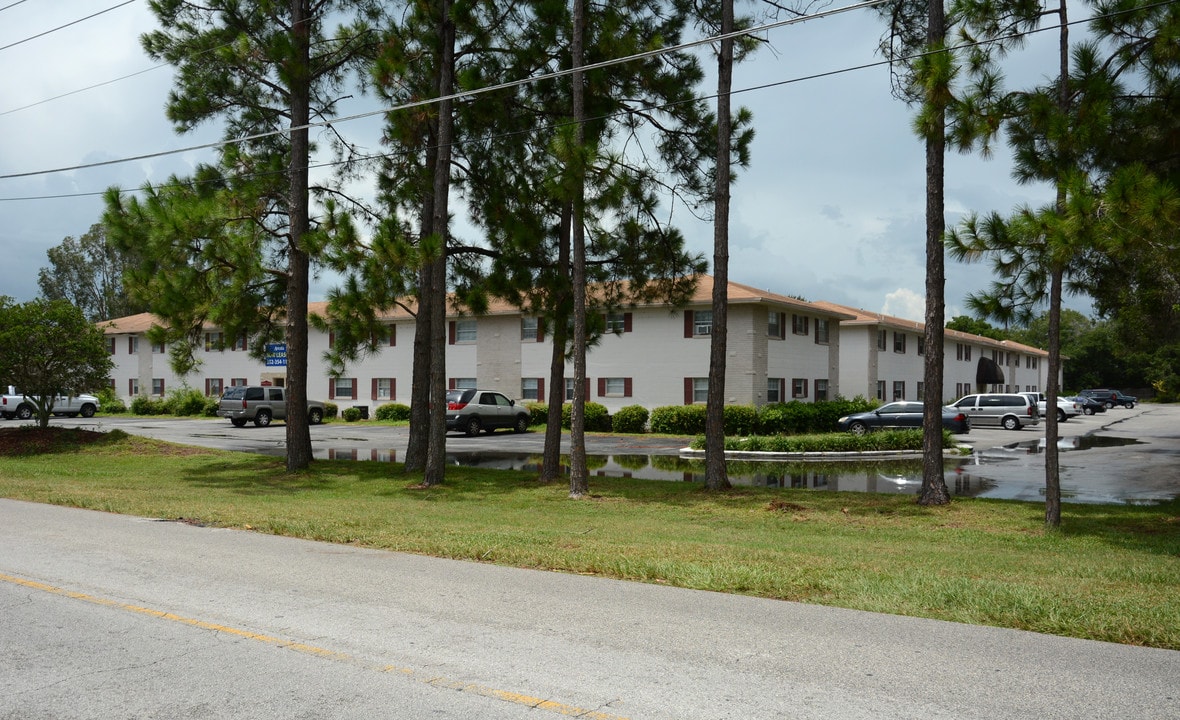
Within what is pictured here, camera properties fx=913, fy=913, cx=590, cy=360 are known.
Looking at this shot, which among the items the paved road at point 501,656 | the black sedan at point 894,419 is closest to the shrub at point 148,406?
the black sedan at point 894,419

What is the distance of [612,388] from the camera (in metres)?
39.9

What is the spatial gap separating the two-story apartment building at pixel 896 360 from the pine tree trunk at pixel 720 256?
27626mm

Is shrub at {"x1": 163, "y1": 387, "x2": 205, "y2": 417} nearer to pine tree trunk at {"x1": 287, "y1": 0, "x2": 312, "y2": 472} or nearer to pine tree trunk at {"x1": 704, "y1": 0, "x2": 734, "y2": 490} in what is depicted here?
pine tree trunk at {"x1": 287, "y1": 0, "x2": 312, "y2": 472}

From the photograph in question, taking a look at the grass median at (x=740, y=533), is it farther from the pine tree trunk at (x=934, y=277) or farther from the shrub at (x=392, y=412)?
the shrub at (x=392, y=412)

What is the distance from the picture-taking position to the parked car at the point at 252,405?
42.6m

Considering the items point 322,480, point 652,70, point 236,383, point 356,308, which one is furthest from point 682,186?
point 236,383

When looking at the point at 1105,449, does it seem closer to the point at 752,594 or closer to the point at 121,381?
the point at 752,594

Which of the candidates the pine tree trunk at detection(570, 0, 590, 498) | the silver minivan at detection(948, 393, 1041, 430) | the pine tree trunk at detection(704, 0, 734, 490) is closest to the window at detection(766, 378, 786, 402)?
the silver minivan at detection(948, 393, 1041, 430)

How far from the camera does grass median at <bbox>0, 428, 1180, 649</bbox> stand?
753cm

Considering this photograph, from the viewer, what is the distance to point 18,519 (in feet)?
39.6

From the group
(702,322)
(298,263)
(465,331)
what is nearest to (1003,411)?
(702,322)

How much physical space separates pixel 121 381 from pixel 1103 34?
190ft

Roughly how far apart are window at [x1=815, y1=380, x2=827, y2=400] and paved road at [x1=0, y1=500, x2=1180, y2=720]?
35.1 meters

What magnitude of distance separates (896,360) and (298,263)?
1431 inches
